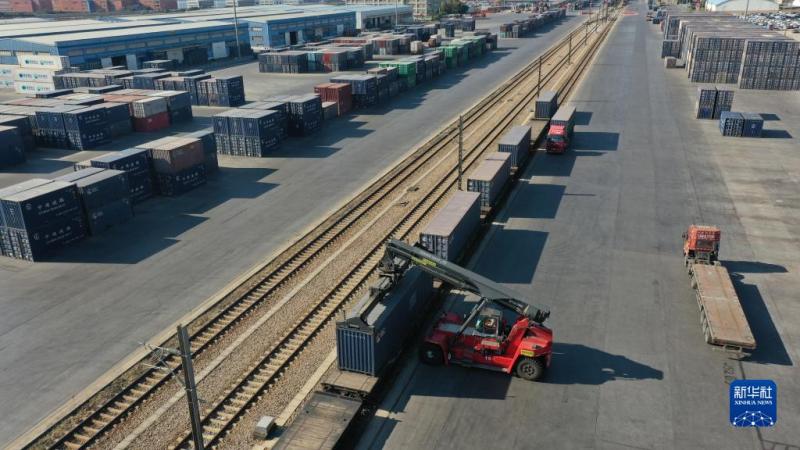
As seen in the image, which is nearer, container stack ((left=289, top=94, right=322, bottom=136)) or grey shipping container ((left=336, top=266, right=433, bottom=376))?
grey shipping container ((left=336, top=266, right=433, bottom=376))

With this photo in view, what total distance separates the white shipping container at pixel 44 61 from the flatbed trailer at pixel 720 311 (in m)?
95.9

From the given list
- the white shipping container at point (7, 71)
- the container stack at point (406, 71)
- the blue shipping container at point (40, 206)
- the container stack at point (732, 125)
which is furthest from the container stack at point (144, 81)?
the container stack at point (732, 125)

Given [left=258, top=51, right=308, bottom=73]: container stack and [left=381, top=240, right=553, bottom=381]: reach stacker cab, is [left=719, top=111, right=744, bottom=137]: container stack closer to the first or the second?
[left=381, top=240, right=553, bottom=381]: reach stacker cab

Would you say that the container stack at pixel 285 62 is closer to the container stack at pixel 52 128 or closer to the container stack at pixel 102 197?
the container stack at pixel 52 128

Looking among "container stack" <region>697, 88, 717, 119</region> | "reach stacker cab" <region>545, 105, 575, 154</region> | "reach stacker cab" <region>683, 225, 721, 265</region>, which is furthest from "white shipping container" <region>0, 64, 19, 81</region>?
"reach stacker cab" <region>683, 225, 721, 265</region>

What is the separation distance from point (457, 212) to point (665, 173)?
2438cm

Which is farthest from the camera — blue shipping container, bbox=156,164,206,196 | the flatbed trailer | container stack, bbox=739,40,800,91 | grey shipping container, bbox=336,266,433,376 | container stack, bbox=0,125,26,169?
container stack, bbox=739,40,800,91

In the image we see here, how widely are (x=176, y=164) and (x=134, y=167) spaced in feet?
9.83

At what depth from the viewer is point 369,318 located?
904 inches

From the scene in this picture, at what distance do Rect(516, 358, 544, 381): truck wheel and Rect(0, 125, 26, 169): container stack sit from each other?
168 feet

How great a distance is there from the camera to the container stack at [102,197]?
3742 cm

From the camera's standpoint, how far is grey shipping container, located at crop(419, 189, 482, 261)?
30.9 m

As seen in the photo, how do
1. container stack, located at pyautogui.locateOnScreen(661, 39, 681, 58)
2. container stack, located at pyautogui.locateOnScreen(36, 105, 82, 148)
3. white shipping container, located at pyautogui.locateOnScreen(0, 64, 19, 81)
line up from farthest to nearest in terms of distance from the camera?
container stack, located at pyautogui.locateOnScreen(661, 39, 681, 58)
white shipping container, located at pyautogui.locateOnScreen(0, 64, 19, 81)
container stack, located at pyautogui.locateOnScreen(36, 105, 82, 148)

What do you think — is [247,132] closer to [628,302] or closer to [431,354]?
[431,354]
